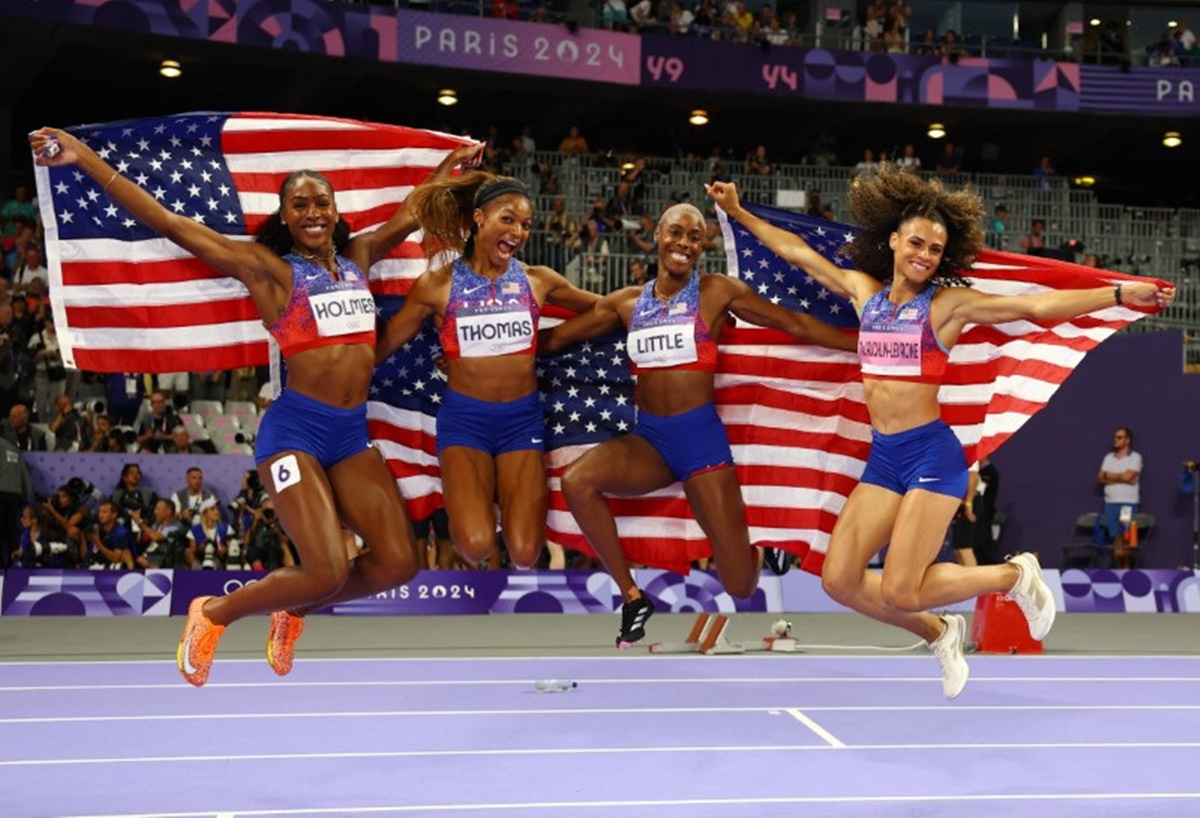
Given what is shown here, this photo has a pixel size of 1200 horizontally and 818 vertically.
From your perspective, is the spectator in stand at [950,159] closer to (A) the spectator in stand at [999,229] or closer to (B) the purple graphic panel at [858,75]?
(B) the purple graphic panel at [858,75]

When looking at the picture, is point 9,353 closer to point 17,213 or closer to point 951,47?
point 17,213

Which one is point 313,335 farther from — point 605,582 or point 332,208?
point 605,582

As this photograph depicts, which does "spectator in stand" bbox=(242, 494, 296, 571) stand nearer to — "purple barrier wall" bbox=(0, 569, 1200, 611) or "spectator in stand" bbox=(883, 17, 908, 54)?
"purple barrier wall" bbox=(0, 569, 1200, 611)

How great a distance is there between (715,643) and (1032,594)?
17.2ft

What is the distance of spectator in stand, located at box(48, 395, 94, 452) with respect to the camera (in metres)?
16.7

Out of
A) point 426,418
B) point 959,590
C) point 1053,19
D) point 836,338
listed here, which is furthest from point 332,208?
point 1053,19

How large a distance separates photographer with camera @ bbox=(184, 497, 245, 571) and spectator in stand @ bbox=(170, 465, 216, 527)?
61 mm

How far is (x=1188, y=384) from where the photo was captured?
66.7ft

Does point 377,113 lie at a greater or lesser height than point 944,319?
greater

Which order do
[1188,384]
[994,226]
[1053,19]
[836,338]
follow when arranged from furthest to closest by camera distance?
1. [1053,19]
2. [994,226]
3. [1188,384]
4. [836,338]

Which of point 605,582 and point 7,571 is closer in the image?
point 7,571

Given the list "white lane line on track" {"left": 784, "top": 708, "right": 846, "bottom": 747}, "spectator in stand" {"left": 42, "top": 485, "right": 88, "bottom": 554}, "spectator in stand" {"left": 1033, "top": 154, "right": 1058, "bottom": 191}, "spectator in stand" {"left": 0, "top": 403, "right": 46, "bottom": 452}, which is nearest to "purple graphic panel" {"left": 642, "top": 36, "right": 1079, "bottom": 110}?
"spectator in stand" {"left": 1033, "top": 154, "right": 1058, "bottom": 191}

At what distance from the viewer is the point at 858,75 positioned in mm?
25641

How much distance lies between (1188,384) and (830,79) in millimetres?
8234
